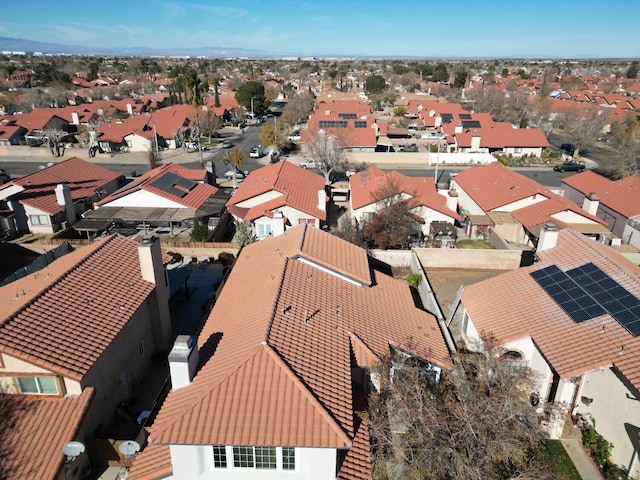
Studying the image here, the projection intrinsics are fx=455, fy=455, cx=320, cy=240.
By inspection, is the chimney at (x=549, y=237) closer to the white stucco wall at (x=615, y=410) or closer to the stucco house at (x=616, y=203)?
the white stucco wall at (x=615, y=410)

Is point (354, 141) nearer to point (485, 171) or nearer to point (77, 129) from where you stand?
point (485, 171)

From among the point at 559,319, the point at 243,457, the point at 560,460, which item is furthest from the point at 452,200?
the point at 243,457

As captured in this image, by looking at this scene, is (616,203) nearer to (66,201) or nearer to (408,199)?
(408,199)

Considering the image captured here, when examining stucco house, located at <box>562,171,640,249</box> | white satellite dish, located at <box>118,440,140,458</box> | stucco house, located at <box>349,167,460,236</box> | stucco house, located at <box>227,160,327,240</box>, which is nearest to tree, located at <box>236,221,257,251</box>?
stucco house, located at <box>227,160,327,240</box>

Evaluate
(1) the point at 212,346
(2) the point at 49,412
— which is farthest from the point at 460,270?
(2) the point at 49,412

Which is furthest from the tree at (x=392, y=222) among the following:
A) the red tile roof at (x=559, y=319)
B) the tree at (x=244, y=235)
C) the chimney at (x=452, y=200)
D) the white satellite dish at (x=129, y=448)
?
the white satellite dish at (x=129, y=448)

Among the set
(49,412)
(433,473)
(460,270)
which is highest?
(433,473)

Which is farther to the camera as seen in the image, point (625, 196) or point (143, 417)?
point (625, 196)
